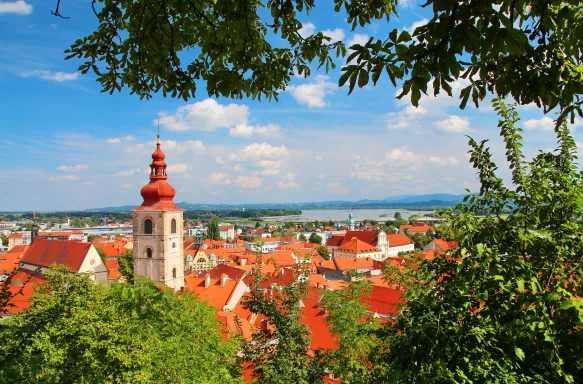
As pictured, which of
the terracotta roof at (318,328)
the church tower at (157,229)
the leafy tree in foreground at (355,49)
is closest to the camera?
the leafy tree in foreground at (355,49)

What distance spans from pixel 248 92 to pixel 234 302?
24893mm

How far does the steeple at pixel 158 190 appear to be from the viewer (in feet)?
97.8

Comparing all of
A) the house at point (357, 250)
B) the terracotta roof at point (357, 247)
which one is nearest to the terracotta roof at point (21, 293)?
the house at point (357, 250)

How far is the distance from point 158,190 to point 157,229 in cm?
301

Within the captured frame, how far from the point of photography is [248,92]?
15.2ft

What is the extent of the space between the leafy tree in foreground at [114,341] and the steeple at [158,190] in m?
18.6

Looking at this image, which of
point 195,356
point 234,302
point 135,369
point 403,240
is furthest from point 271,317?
point 403,240

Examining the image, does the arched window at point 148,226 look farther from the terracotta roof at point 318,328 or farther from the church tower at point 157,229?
the terracotta roof at point 318,328

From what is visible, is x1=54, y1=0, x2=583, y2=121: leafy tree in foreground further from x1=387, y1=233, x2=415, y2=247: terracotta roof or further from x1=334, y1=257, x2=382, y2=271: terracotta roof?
x1=387, y1=233, x2=415, y2=247: terracotta roof

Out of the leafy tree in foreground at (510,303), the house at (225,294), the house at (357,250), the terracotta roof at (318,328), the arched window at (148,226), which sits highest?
the leafy tree in foreground at (510,303)

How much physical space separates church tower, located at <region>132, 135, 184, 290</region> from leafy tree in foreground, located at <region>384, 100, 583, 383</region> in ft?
89.7

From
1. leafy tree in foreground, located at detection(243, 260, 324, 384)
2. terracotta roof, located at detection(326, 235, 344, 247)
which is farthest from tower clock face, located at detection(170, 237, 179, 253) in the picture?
terracotta roof, located at detection(326, 235, 344, 247)

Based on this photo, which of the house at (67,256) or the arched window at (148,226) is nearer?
the arched window at (148,226)

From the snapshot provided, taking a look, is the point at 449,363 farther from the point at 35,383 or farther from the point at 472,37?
the point at 35,383
